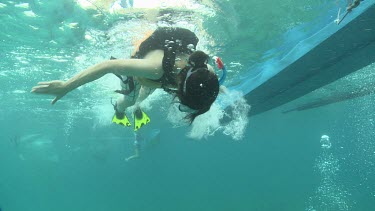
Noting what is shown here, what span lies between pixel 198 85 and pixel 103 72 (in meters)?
1.33

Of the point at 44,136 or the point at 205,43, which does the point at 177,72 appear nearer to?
the point at 205,43

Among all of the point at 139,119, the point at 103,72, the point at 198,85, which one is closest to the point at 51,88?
the point at 103,72

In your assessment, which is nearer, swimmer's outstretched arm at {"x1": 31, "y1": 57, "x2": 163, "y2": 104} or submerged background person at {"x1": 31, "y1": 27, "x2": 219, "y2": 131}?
submerged background person at {"x1": 31, "y1": 27, "x2": 219, "y2": 131}

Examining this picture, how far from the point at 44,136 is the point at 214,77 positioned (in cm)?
5894

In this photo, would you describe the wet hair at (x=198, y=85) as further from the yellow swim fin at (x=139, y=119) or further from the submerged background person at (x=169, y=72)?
the yellow swim fin at (x=139, y=119)

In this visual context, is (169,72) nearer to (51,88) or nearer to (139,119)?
(51,88)

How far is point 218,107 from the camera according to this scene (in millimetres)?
17328

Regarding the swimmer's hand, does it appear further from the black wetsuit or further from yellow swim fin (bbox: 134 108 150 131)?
yellow swim fin (bbox: 134 108 150 131)

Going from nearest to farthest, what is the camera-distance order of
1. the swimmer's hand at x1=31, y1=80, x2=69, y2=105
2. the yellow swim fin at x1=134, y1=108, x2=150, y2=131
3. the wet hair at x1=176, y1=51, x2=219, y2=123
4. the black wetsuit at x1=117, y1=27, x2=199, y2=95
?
the wet hair at x1=176, y1=51, x2=219, y2=123
the swimmer's hand at x1=31, y1=80, x2=69, y2=105
the black wetsuit at x1=117, y1=27, x2=199, y2=95
the yellow swim fin at x1=134, y1=108, x2=150, y2=131

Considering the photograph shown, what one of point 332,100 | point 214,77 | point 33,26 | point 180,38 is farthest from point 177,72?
point 332,100

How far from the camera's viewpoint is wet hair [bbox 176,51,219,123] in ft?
11.4

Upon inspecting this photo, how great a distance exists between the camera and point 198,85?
3482 mm

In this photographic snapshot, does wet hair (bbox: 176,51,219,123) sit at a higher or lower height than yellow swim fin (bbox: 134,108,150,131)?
higher

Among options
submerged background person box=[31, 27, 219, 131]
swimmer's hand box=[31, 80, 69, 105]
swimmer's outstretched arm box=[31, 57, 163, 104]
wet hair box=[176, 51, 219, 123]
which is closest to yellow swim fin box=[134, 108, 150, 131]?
submerged background person box=[31, 27, 219, 131]
